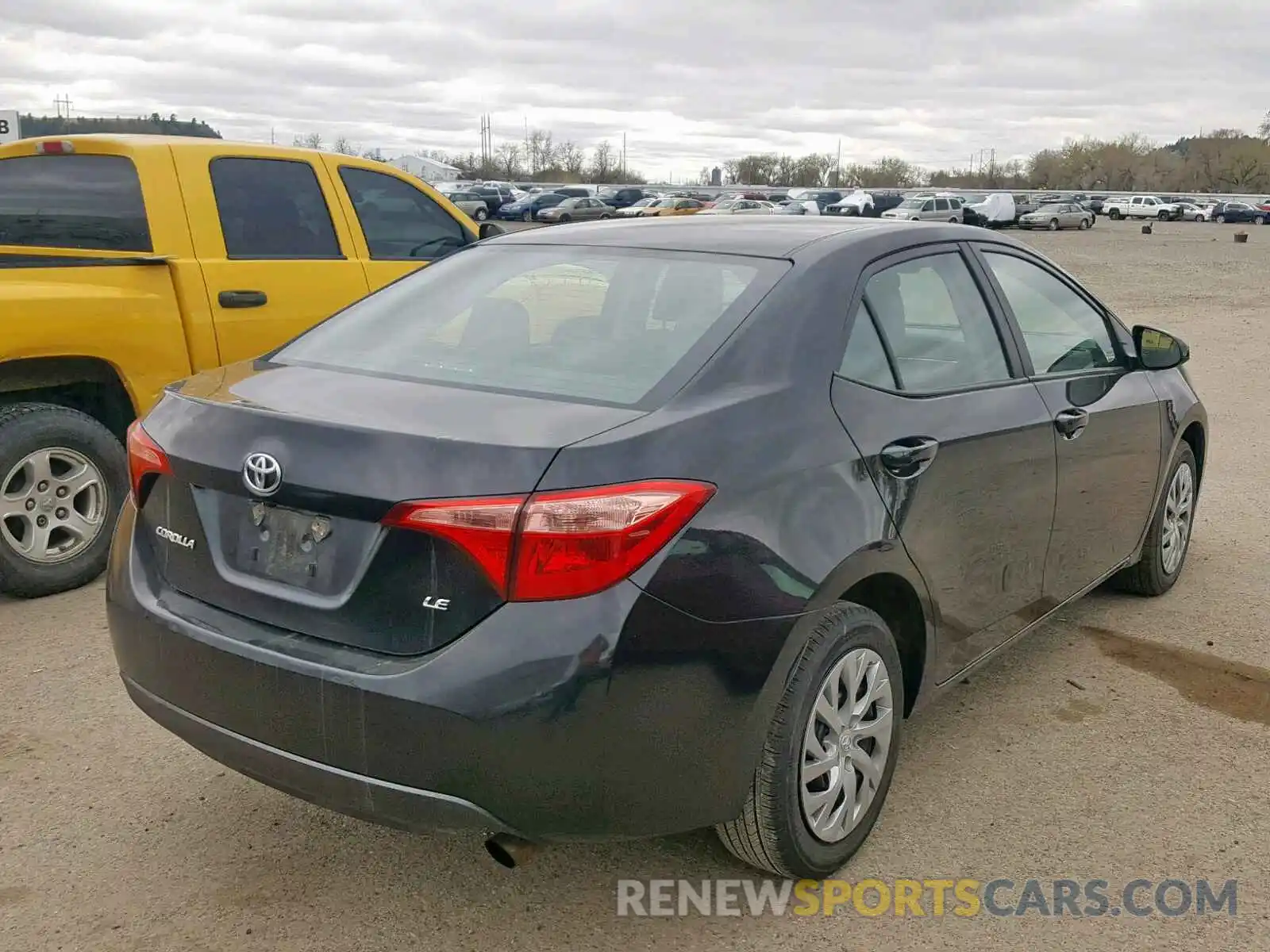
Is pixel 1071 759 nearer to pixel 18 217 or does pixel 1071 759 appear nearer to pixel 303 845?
pixel 303 845

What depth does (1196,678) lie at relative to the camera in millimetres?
4328

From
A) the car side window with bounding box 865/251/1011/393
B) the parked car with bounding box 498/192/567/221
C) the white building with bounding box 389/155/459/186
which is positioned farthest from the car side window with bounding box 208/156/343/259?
the white building with bounding box 389/155/459/186

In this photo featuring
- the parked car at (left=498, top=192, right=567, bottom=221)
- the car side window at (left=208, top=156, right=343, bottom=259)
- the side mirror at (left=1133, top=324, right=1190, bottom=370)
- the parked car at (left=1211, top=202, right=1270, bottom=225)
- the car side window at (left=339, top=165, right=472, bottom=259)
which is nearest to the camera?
the side mirror at (left=1133, top=324, right=1190, bottom=370)

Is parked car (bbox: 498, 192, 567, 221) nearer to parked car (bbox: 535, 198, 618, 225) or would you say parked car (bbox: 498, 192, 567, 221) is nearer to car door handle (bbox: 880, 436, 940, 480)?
parked car (bbox: 535, 198, 618, 225)

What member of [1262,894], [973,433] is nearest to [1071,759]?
[1262,894]

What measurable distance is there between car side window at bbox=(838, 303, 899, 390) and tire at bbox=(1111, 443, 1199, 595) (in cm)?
223

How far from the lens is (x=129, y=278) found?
16.9ft

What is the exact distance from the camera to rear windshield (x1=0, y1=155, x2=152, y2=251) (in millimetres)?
5516

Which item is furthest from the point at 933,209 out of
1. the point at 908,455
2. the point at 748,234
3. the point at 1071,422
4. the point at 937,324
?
the point at 908,455

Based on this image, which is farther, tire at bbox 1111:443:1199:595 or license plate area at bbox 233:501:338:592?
tire at bbox 1111:443:1199:595

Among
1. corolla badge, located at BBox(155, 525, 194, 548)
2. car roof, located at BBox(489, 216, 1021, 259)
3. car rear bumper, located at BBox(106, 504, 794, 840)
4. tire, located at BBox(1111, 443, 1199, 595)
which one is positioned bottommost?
tire, located at BBox(1111, 443, 1199, 595)

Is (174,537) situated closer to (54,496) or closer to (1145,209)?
(54,496)

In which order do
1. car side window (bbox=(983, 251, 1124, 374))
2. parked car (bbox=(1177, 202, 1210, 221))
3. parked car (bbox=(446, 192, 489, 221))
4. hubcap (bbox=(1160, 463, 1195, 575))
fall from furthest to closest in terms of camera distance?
parked car (bbox=(1177, 202, 1210, 221))
parked car (bbox=(446, 192, 489, 221))
hubcap (bbox=(1160, 463, 1195, 575))
car side window (bbox=(983, 251, 1124, 374))

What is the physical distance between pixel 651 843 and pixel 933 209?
4643 centimetres
